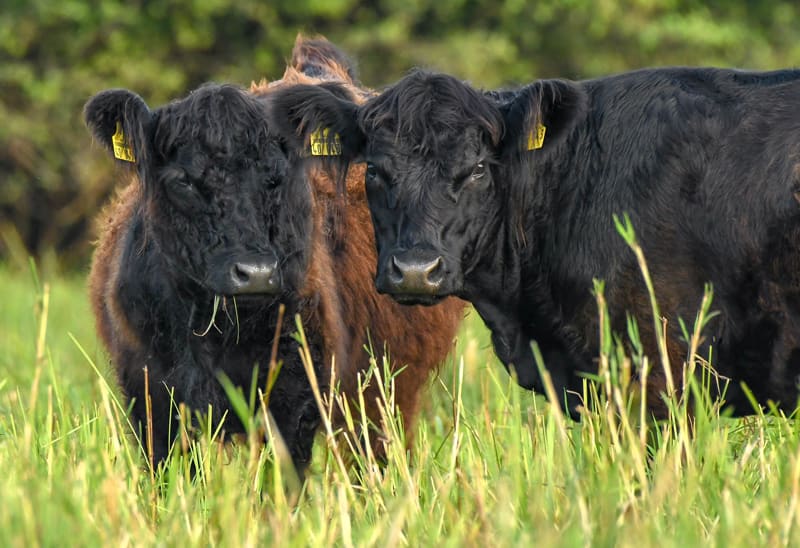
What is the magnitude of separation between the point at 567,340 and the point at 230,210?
1.39 metres

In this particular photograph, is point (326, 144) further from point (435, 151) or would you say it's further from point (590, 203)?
point (590, 203)

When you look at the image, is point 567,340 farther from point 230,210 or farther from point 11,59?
point 11,59

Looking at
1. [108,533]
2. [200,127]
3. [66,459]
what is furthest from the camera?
[200,127]

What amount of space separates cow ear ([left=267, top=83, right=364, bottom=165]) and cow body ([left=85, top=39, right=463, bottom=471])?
5cm

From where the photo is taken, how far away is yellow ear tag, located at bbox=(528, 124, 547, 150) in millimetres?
4938

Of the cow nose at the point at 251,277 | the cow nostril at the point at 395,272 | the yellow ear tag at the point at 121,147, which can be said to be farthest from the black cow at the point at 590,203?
the yellow ear tag at the point at 121,147

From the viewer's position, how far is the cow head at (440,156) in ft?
15.3

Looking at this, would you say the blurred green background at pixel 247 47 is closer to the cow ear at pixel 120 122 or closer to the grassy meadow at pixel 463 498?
the cow ear at pixel 120 122

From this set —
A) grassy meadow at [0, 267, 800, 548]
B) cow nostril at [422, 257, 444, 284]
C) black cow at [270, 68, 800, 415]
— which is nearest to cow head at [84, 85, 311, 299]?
black cow at [270, 68, 800, 415]

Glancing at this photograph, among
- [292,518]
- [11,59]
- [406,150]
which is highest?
[11,59]

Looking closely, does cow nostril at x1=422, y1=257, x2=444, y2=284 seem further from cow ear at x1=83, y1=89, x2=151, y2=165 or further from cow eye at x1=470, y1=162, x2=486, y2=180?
cow ear at x1=83, y1=89, x2=151, y2=165

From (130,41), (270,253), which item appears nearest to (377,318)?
(270,253)

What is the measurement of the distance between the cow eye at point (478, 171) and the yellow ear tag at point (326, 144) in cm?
60

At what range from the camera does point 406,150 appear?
4.82 m
